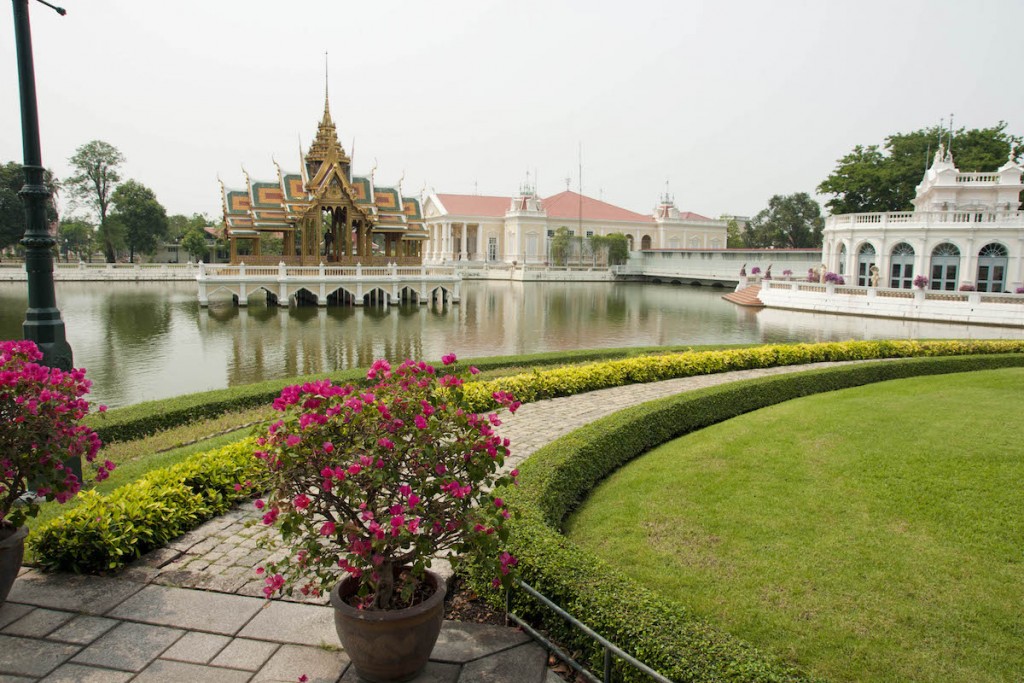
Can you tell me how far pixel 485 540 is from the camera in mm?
3254

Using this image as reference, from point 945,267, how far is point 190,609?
35.1 metres

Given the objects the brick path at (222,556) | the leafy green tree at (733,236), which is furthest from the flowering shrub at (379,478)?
the leafy green tree at (733,236)

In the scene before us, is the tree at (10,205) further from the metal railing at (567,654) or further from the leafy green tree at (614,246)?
the metal railing at (567,654)

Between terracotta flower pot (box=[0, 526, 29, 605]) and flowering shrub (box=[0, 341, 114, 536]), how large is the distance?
0.09 meters

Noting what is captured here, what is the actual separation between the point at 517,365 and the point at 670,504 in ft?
24.5

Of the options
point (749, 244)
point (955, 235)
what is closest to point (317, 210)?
point (955, 235)

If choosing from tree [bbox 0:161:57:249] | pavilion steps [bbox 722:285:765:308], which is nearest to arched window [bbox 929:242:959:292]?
pavilion steps [bbox 722:285:765:308]

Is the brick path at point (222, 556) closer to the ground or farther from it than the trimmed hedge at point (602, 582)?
closer to the ground

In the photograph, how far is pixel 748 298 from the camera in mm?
34812

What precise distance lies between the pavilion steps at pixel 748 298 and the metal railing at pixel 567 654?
101ft

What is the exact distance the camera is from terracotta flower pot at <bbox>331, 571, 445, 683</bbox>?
3137 millimetres

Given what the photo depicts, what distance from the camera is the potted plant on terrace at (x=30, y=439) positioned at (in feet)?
12.6

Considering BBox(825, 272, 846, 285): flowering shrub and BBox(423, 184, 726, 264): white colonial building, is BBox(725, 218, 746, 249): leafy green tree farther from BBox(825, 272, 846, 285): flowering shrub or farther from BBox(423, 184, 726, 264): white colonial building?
BBox(825, 272, 846, 285): flowering shrub

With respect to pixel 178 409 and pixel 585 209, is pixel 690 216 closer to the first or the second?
pixel 585 209
